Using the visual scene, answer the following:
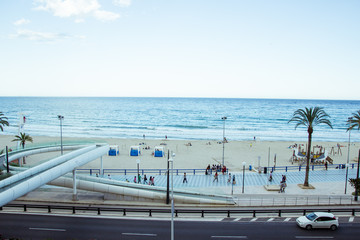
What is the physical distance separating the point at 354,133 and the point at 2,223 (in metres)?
88.6

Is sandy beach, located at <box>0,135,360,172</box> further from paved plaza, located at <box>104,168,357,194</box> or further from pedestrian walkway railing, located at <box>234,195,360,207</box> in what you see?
pedestrian walkway railing, located at <box>234,195,360,207</box>

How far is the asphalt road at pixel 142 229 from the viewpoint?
1688cm

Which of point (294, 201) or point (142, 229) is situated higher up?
point (294, 201)

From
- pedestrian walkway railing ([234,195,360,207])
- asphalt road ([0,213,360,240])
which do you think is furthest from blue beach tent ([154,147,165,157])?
asphalt road ([0,213,360,240])

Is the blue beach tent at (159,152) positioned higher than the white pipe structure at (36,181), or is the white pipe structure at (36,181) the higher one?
the white pipe structure at (36,181)

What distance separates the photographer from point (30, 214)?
66.6 feet

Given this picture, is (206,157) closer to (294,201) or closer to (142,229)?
(294,201)

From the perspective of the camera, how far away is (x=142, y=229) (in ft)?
58.8

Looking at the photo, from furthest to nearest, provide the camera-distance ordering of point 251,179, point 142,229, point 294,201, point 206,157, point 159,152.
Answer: point 206,157 → point 159,152 → point 251,179 → point 294,201 → point 142,229

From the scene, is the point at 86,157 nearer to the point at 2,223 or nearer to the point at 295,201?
the point at 2,223

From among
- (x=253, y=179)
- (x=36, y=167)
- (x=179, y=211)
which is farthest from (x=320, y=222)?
(x=36, y=167)

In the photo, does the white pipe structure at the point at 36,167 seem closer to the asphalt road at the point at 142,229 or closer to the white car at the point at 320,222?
the asphalt road at the point at 142,229

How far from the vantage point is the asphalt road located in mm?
16875

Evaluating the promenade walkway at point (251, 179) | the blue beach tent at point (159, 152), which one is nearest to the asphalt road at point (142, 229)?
the promenade walkway at point (251, 179)
